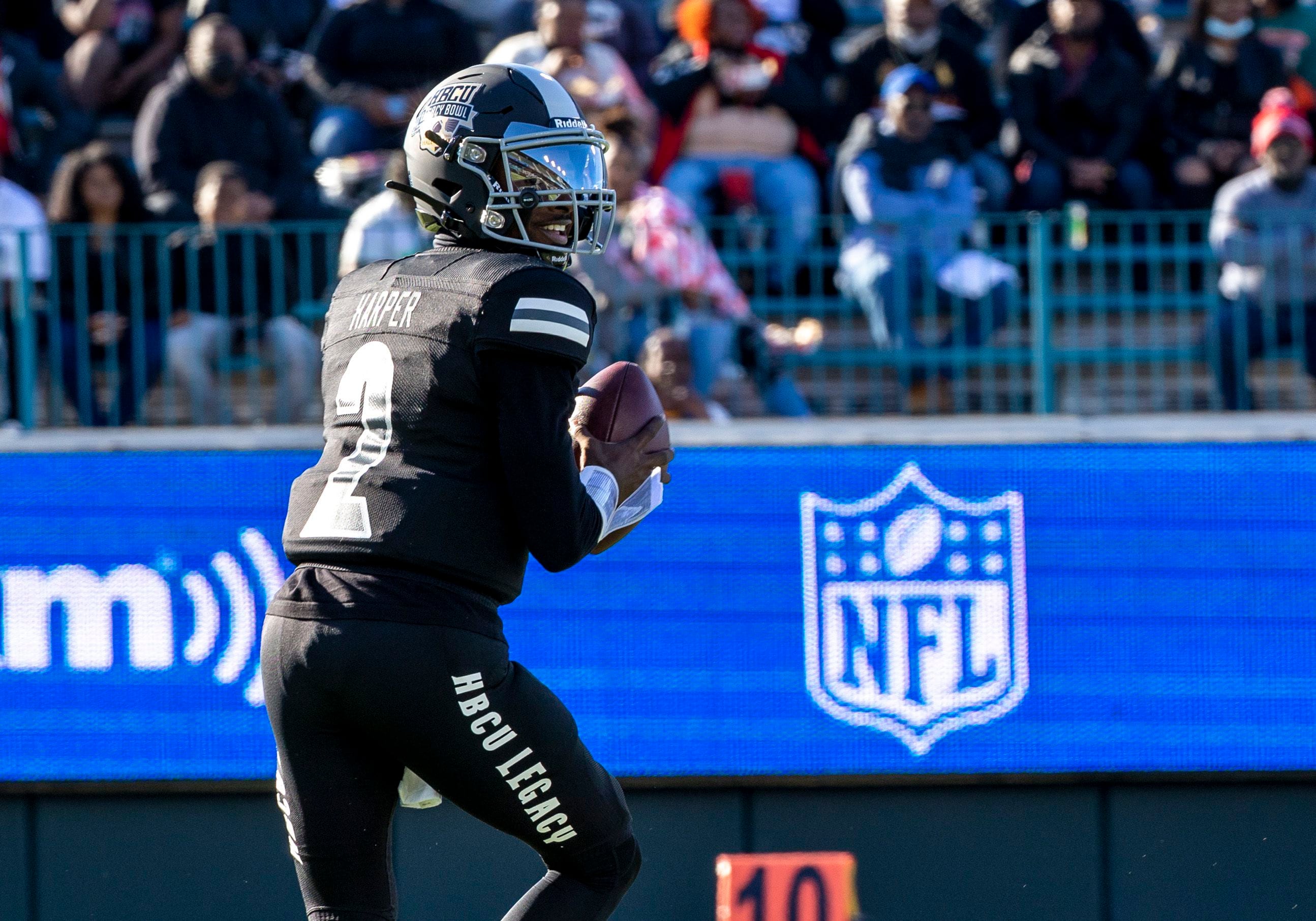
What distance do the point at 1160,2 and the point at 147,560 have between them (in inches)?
322

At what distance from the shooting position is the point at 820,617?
17.0ft

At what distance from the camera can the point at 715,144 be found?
27.0 ft

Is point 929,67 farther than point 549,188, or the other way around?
point 929,67

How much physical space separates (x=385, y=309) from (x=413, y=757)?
78cm

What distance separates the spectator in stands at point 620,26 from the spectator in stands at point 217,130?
5.51 ft

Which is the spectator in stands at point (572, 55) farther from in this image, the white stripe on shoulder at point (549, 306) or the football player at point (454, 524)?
the white stripe on shoulder at point (549, 306)

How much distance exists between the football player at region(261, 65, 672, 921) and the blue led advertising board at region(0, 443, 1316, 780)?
6.21ft

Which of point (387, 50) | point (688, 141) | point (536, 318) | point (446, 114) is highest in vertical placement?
point (387, 50)

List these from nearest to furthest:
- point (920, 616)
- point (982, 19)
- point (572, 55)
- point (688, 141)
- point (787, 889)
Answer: point (787, 889) < point (920, 616) < point (688, 141) < point (572, 55) < point (982, 19)

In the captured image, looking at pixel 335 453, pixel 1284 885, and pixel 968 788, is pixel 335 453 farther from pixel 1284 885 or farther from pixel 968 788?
pixel 1284 885

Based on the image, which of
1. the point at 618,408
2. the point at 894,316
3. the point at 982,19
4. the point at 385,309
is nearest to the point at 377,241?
the point at 894,316

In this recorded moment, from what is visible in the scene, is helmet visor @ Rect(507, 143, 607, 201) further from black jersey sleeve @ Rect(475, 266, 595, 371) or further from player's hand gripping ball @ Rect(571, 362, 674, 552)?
player's hand gripping ball @ Rect(571, 362, 674, 552)

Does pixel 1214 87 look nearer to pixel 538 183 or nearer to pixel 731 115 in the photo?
pixel 731 115

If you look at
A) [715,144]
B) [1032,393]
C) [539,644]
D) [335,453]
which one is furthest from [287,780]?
[715,144]
